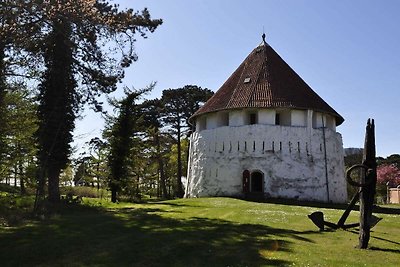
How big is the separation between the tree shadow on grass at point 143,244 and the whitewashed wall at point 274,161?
746 inches

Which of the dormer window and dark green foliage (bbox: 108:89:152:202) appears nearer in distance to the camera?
dark green foliage (bbox: 108:89:152:202)

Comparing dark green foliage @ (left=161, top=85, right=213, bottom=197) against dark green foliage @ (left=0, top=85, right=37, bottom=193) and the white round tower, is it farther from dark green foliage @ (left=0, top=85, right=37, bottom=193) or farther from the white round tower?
dark green foliage @ (left=0, top=85, right=37, bottom=193)

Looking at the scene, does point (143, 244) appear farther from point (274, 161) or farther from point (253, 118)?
point (253, 118)

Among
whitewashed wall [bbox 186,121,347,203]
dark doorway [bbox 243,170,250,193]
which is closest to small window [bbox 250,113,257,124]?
whitewashed wall [bbox 186,121,347,203]

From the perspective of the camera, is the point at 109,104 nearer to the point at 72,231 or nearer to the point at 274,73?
the point at 274,73

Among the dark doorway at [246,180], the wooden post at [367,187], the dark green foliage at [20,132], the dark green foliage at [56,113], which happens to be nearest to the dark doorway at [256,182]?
the dark doorway at [246,180]

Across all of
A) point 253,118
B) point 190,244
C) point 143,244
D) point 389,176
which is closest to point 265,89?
point 253,118

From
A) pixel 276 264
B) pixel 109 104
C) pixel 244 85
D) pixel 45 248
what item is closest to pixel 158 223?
pixel 45 248

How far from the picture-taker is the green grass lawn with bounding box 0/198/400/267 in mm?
9734

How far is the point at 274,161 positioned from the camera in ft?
114

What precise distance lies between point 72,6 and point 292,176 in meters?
23.9

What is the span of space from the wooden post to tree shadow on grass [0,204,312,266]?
5.85ft

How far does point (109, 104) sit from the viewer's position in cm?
3425

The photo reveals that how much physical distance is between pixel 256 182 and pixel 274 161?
243cm
